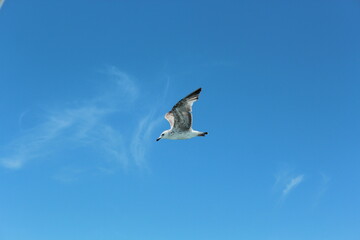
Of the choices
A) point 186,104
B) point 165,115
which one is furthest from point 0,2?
point 165,115

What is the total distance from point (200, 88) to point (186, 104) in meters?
0.91

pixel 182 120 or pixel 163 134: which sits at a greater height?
pixel 163 134

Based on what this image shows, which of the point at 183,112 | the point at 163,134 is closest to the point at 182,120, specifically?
the point at 183,112

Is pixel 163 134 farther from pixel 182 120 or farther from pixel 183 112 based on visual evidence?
pixel 183 112

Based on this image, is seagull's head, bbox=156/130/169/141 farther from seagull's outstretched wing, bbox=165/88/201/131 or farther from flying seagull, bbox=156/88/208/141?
seagull's outstretched wing, bbox=165/88/201/131

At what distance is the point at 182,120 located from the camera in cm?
1680

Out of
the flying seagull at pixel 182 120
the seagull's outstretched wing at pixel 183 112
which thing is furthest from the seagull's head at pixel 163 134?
the seagull's outstretched wing at pixel 183 112

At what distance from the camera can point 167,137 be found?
58.6 feet

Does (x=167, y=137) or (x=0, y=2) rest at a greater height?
(x=167, y=137)

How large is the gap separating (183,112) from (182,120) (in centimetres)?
44

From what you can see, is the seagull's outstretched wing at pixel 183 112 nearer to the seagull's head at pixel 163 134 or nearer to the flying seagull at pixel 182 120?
the flying seagull at pixel 182 120

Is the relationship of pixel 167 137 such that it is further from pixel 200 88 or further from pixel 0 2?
pixel 0 2

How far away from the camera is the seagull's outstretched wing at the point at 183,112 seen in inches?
641

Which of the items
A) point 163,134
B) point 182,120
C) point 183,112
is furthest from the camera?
point 163,134
